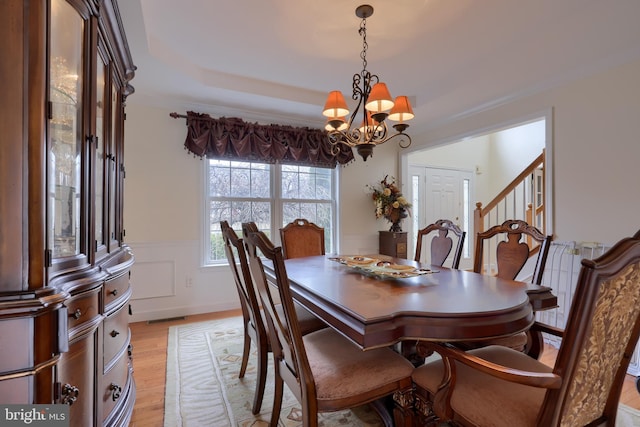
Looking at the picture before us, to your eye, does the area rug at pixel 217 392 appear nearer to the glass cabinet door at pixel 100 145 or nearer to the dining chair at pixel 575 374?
the dining chair at pixel 575 374

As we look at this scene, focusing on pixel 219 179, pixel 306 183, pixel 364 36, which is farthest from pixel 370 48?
pixel 219 179

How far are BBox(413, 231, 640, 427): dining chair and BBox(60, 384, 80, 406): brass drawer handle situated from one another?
1240 millimetres

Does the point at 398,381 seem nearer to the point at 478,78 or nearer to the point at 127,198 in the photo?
the point at 478,78

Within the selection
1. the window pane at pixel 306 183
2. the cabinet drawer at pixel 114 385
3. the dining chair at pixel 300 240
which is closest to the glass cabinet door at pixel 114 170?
the cabinet drawer at pixel 114 385

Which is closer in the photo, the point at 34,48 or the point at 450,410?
the point at 34,48

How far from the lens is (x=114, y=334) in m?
1.49

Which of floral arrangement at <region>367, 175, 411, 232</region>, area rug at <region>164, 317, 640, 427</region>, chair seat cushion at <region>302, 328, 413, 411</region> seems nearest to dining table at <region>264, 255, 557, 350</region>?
chair seat cushion at <region>302, 328, 413, 411</region>

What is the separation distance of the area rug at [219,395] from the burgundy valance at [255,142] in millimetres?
2025

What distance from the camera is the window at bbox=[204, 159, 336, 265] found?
3.73 metres

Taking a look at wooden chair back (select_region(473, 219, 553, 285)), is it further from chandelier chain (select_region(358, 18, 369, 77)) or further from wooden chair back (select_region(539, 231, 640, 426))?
chandelier chain (select_region(358, 18, 369, 77))

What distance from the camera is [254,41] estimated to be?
8.01 ft

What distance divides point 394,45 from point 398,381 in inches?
94.7

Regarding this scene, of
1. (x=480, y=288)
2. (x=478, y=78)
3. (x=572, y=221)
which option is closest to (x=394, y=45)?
(x=478, y=78)

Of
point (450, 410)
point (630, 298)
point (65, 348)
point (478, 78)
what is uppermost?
point (478, 78)
